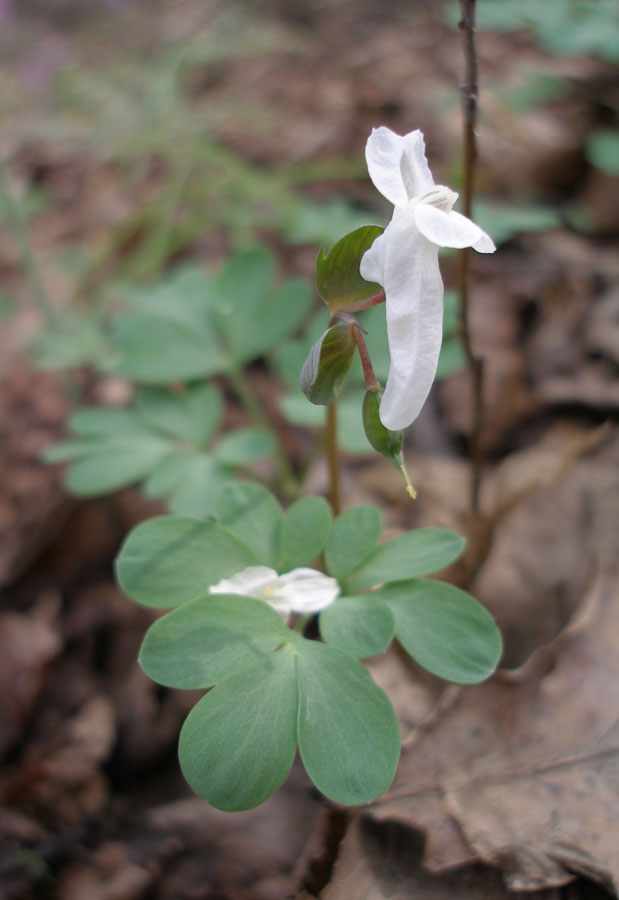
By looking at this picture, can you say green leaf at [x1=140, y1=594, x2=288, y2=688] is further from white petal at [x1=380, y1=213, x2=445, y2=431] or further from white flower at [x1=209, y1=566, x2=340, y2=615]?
white petal at [x1=380, y1=213, x2=445, y2=431]

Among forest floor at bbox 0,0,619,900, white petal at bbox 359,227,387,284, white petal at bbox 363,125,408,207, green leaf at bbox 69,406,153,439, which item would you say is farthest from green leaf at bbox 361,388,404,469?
green leaf at bbox 69,406,153,439

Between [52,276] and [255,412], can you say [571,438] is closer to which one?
[255,412]

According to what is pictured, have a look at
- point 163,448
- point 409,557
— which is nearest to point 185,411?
point 163,448

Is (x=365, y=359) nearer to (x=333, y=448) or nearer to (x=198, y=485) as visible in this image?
(x=333, y=448)

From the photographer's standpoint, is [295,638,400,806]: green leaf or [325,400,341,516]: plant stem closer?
Answer: [295,638,400,806]: green leaf

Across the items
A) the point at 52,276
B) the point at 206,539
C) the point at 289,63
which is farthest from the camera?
the point at 289,63

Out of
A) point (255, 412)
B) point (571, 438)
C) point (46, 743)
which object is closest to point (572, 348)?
point (571, 438)

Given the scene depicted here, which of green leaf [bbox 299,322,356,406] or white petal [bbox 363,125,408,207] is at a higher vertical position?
white petal [bbox 363,125,408,207]
